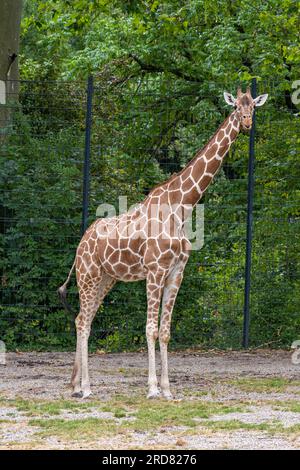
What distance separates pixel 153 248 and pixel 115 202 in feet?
10.7

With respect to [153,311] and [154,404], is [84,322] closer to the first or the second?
[153,311]

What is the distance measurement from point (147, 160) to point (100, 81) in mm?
5202

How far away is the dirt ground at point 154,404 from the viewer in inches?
302

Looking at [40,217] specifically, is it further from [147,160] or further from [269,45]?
[269,45]

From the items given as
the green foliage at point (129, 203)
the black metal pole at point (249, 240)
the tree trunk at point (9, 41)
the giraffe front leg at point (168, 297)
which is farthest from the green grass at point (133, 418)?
the tree trunk at point (9, 41)

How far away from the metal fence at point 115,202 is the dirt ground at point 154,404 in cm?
40

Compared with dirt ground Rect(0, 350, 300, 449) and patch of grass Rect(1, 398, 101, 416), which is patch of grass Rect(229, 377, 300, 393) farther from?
patch of grass Rect(1, 398, 101, 416)

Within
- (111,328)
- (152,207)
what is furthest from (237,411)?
(111,328)

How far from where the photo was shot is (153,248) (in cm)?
993

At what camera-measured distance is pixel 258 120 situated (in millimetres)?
14273

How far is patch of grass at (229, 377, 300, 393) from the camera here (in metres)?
10.4

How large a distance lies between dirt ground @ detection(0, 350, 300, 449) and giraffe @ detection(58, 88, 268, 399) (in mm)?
540

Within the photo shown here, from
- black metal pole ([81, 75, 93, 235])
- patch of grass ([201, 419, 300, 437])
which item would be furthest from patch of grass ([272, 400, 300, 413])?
black metal pole ([81, 75, 93, 235])

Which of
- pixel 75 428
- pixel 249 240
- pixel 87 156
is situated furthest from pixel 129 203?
pixel 75 428
